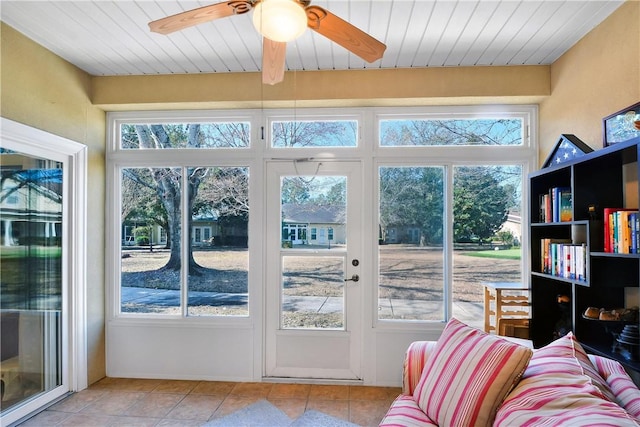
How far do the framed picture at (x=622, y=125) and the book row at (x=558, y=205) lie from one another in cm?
35

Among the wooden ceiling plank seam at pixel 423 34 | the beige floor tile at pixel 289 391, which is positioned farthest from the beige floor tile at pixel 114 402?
the wooden ceiling plank seam at pixel 423 34

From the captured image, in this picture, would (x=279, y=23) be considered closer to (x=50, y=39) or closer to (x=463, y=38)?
(x=463, y=38)

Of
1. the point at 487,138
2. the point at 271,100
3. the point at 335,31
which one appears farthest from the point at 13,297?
the point at 487,138

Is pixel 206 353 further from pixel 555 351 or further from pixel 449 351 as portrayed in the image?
pixel 555 351

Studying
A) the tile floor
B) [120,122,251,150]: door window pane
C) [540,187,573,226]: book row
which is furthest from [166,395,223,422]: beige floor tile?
[540,187,573,226]: book row

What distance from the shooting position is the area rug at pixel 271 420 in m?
2.53

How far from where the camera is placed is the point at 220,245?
3.30 metres

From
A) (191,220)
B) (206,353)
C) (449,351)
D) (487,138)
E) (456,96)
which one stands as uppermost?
(456,96)

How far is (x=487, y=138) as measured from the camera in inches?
124

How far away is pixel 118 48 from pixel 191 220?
1430mm

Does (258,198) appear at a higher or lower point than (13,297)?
higher

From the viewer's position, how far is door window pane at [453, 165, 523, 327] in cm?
315

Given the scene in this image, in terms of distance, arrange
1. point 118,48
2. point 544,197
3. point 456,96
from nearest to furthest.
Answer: point 544,197 < point 118,48 < point 456,96

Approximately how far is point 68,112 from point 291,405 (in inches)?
111
